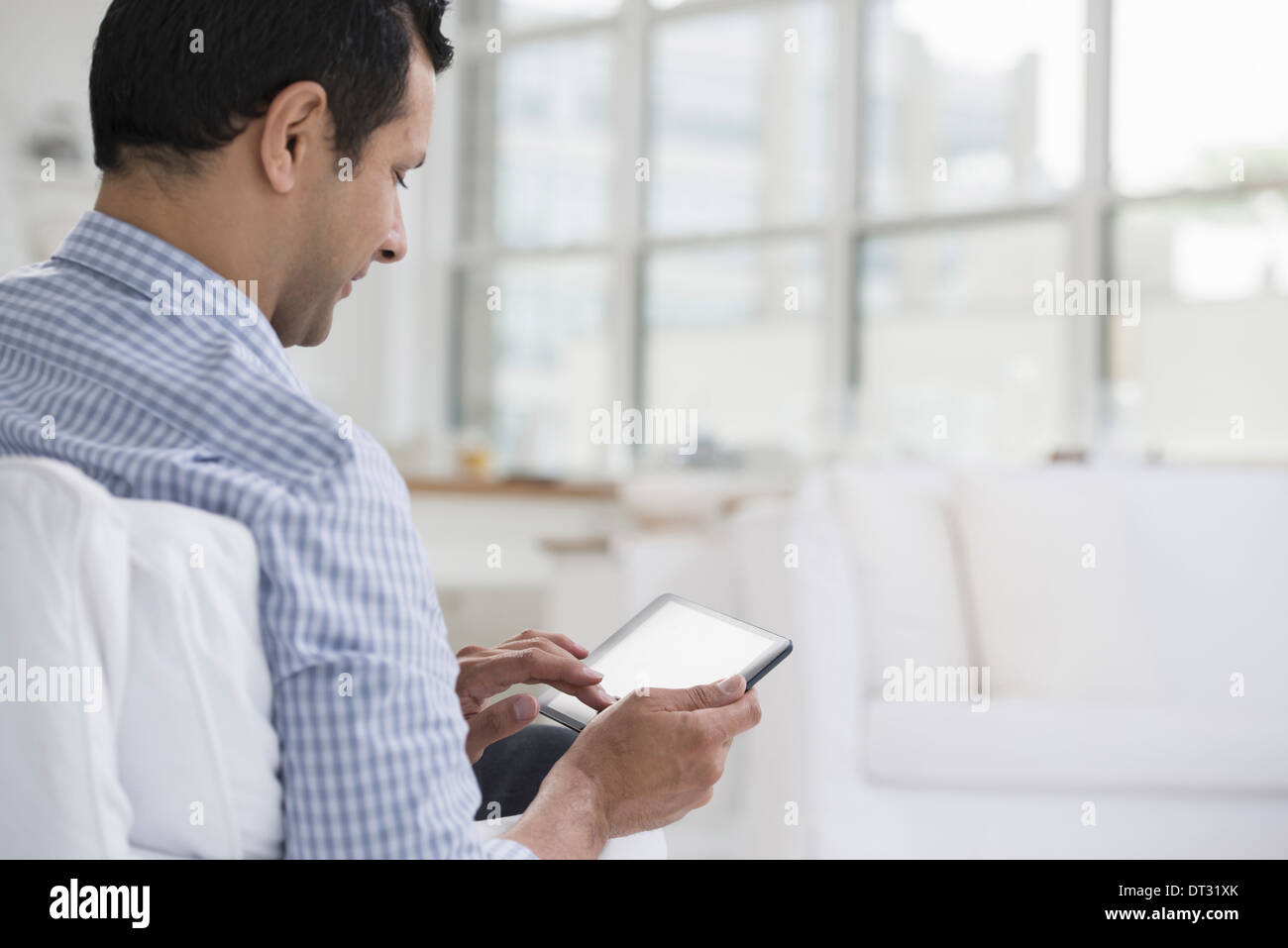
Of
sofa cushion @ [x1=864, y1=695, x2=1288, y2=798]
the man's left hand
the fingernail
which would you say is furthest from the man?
sofa cushion @ [x1=864, y1=695, x2=1288, y2=798]

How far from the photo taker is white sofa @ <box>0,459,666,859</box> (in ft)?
1.89

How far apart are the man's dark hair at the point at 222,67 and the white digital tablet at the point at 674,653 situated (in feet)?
1.50

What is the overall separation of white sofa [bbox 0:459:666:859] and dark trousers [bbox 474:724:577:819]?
406 millimetres

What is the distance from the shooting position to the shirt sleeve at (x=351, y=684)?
0.62 m

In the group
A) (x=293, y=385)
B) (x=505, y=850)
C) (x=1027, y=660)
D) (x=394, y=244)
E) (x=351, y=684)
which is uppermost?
(x=394, y=244)

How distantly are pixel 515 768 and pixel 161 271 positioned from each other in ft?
1.72

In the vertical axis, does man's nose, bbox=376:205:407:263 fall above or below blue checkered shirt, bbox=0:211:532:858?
above

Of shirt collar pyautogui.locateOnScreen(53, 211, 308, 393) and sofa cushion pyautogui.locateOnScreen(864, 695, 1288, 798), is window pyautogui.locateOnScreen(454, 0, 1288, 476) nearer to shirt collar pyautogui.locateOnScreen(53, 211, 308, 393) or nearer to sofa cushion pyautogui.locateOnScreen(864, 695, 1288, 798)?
sofa cushion pyautogui.locateOnScreen(864, 695, 1288, 798)

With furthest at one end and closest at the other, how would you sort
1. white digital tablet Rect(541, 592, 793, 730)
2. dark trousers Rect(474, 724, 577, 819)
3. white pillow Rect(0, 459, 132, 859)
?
dark trousers Rect(474, 724, 577, 819), white digital tablet Rect(541, 592, 793, 730), white pillow Rect(0, 459, 132, 859)

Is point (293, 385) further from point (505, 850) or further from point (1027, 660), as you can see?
point (1027, 660)

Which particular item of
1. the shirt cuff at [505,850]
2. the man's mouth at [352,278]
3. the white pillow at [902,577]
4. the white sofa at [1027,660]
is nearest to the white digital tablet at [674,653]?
the shirt cuff at [505,850]

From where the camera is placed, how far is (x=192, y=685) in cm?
60

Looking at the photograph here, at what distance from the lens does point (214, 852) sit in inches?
24.2

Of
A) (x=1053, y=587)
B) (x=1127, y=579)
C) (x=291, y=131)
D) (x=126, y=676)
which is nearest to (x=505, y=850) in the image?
(x=126, y=676)
